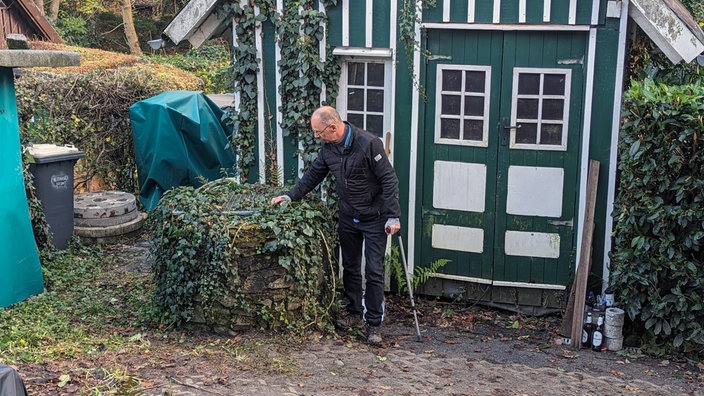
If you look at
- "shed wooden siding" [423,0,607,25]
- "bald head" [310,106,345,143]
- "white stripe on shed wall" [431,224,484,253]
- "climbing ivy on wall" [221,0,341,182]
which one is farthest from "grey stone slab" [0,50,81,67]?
"white stripe on shed wall" [431,224,484,253]

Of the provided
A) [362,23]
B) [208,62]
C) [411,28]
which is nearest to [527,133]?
[411,28]

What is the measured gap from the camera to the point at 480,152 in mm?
8195

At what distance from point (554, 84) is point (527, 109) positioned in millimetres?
350

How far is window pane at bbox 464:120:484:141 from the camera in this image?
816cm

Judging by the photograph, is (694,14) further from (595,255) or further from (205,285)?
(205,285)

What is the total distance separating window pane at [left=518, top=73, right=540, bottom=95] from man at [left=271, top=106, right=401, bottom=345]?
1.71m

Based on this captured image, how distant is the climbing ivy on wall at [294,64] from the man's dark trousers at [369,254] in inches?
50.4

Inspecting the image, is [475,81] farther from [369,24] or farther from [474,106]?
[369,24]

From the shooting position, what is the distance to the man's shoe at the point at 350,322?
7684 millimetres

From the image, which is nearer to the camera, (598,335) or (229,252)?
(229,252)

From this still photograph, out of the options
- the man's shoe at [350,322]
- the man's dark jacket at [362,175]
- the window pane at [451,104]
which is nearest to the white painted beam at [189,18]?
the man's dark jacket at [362,175]

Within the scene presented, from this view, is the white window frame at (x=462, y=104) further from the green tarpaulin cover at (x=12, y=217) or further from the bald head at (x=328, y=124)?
the green tarpaulin cover at (x=12, y=217)

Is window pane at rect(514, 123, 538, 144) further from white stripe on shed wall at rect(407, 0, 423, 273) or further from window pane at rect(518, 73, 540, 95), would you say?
white stripe on shed wall at rect(407, 0, 423, 273)

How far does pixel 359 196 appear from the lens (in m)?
7.29
